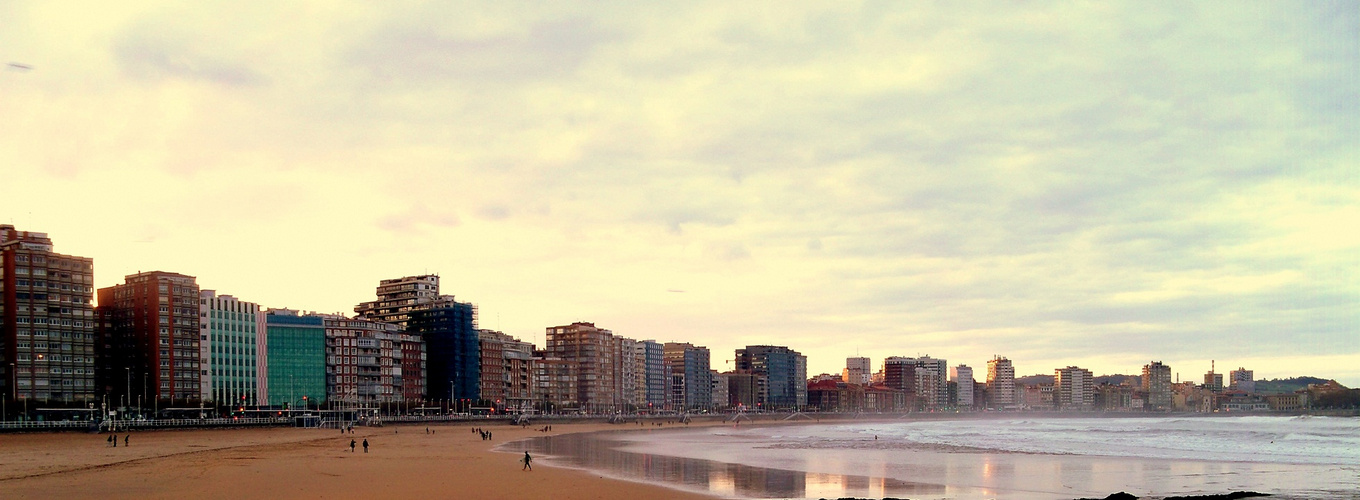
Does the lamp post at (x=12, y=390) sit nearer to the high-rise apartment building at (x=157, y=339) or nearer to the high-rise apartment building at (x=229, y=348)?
the high-rise apartment building at (x=157, y=339)

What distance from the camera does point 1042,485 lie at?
44.0 metres

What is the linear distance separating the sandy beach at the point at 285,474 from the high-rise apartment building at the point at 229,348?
5625cm

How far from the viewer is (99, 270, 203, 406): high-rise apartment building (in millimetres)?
124938

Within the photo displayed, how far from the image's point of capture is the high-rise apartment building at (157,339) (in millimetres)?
124938

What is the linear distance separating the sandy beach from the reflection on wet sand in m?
2.60

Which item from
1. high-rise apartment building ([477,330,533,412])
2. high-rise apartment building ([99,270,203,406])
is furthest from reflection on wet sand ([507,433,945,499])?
high-rise apartment building ([477,330,533,412])

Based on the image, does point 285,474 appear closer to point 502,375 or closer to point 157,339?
point 157,339

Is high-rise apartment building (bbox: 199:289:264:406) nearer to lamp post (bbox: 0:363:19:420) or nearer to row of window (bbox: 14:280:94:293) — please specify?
row of window (bbox: 14:280:94:293)

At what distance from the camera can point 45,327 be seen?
379ft

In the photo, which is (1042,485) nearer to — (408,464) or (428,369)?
(408,464)

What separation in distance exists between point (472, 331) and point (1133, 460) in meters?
135

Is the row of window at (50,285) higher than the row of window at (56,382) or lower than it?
higher

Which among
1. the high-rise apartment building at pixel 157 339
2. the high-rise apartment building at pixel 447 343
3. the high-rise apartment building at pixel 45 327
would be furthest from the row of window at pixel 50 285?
the high-rise apartment building at pixel 447 343

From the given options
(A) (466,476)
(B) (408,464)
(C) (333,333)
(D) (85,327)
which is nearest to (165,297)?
(D) (85,327)
